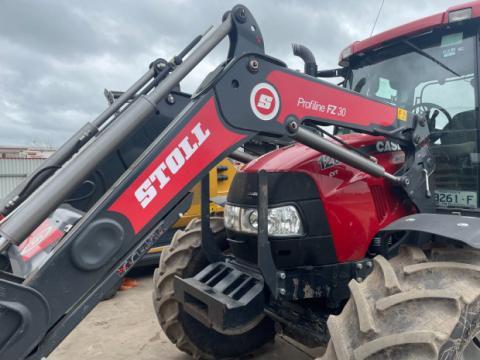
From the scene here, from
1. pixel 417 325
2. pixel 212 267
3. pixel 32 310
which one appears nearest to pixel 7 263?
pixel 32 310

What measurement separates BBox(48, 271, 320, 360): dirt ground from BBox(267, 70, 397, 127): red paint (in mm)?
2137

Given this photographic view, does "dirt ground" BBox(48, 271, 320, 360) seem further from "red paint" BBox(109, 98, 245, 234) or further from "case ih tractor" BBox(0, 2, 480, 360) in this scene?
"red paint" BBox(109, 98, 245, 234)

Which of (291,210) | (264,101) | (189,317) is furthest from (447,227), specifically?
(189,317)

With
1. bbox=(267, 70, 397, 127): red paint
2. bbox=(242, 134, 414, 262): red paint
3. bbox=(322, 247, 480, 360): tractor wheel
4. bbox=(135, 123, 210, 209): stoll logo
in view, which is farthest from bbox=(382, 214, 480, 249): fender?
bbox=(135, 123, 210, 209): stoll logo

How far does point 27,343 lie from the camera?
1776 mm

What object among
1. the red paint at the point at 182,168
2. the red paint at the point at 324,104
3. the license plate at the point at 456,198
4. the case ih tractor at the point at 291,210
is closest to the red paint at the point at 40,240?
the case ih tractor at the point at 291,210

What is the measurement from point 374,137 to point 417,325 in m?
1.43

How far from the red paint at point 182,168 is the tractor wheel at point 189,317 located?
1513 mm

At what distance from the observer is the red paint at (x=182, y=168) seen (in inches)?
78.3

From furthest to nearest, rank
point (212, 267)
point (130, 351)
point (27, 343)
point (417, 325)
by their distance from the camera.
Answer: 1. point (130, 351)
2. point (212, 267)
3. point (417, 325)
4. point (27, 343)

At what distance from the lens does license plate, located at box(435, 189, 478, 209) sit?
9.56 ft

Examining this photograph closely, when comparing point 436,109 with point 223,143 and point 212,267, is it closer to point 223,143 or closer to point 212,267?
point 223,143

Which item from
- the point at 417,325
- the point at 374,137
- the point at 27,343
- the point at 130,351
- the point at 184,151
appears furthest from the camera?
the point at 130,351

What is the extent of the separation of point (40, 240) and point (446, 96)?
9.06 feet
